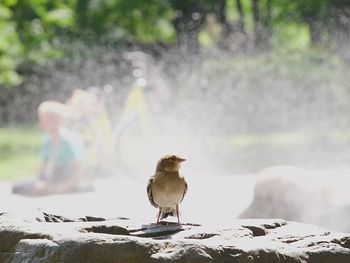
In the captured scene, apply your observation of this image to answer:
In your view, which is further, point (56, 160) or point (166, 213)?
point (56, 160)

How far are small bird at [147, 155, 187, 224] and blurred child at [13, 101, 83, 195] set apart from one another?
388 centimetres

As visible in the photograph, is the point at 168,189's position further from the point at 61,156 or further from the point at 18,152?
the point at 18,152

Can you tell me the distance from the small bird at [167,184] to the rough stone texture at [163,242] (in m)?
0.09

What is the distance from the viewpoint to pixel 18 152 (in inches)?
416

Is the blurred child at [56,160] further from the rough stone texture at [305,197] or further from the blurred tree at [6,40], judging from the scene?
the rough stone texture at [305,197]

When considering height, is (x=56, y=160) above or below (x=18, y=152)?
below

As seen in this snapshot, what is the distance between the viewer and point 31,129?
12.7 meters

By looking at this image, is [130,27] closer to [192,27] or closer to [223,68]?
[192,27]

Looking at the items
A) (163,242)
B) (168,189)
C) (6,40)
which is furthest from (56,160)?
(163,242)

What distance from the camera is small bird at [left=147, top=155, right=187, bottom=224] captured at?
9.64 ft

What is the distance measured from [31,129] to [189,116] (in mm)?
2730

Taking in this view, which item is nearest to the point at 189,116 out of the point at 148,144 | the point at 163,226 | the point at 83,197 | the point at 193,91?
the point at 193,91

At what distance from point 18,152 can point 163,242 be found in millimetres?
8217

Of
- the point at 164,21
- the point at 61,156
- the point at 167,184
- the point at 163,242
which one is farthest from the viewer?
the point at 164,21
